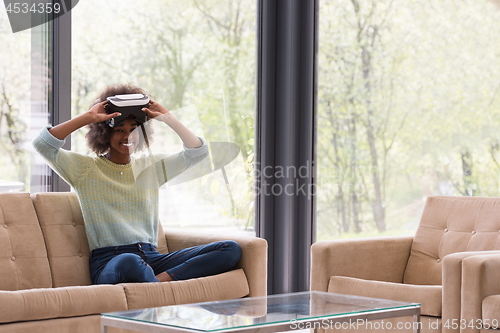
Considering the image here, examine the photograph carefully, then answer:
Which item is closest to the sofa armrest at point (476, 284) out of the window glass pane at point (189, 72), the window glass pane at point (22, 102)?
the window glass pane at point (189, 72)

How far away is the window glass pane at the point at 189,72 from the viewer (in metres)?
3.28

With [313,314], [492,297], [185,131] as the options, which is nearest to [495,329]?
[492,297]

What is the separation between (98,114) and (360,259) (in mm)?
1381

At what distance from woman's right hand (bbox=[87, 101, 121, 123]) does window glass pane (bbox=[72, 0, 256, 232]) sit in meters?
0.57

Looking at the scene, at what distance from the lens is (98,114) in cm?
267

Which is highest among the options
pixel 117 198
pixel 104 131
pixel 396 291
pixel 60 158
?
pixel 104 131

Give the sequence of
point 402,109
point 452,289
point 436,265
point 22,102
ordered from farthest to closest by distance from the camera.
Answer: point 402,109
point 22,102
point 436,265
point 452,289

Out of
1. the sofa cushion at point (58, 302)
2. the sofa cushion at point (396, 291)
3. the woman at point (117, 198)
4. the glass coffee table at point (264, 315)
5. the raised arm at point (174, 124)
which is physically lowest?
the sofa cushion at point (396, 291)

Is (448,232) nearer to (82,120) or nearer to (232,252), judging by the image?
(232,252)

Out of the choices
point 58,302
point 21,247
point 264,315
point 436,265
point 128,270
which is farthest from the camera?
point 436,265

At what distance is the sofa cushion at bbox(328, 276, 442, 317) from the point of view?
7.67 ft

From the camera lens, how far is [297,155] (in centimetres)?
396

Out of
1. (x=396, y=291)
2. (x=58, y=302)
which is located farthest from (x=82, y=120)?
(x=396, y=291)

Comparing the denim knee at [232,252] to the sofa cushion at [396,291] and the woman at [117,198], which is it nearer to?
the woman at [117,198]
